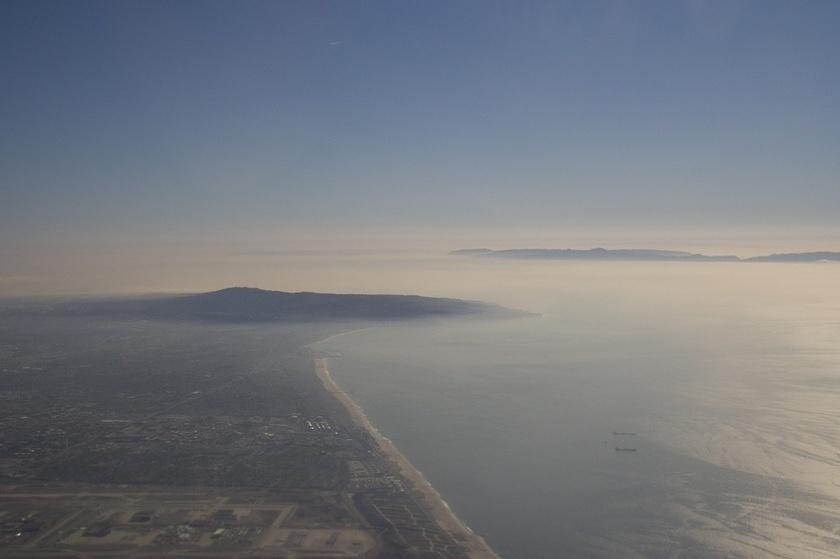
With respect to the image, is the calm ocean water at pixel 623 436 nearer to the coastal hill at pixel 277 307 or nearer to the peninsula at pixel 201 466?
the peninsula at pixel 201 466

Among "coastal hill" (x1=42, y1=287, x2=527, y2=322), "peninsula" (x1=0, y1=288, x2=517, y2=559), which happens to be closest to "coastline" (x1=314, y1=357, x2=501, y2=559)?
"peninsula" (x1=0, y1=288, x2=517, y2=559)

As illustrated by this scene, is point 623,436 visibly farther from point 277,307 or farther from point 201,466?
point 277,307

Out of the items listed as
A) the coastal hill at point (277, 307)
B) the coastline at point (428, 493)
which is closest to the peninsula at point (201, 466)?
the coastline at point (428, 493)

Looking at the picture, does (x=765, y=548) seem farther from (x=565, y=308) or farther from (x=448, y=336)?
(x=565, y=308)

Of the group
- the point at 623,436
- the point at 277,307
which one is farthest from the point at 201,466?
the point at 277,307

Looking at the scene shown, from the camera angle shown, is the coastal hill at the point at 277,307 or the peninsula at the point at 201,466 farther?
the coastal hill at the point at 277,307

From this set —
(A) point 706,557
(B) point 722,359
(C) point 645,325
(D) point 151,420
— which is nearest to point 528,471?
(A) point 706,557
